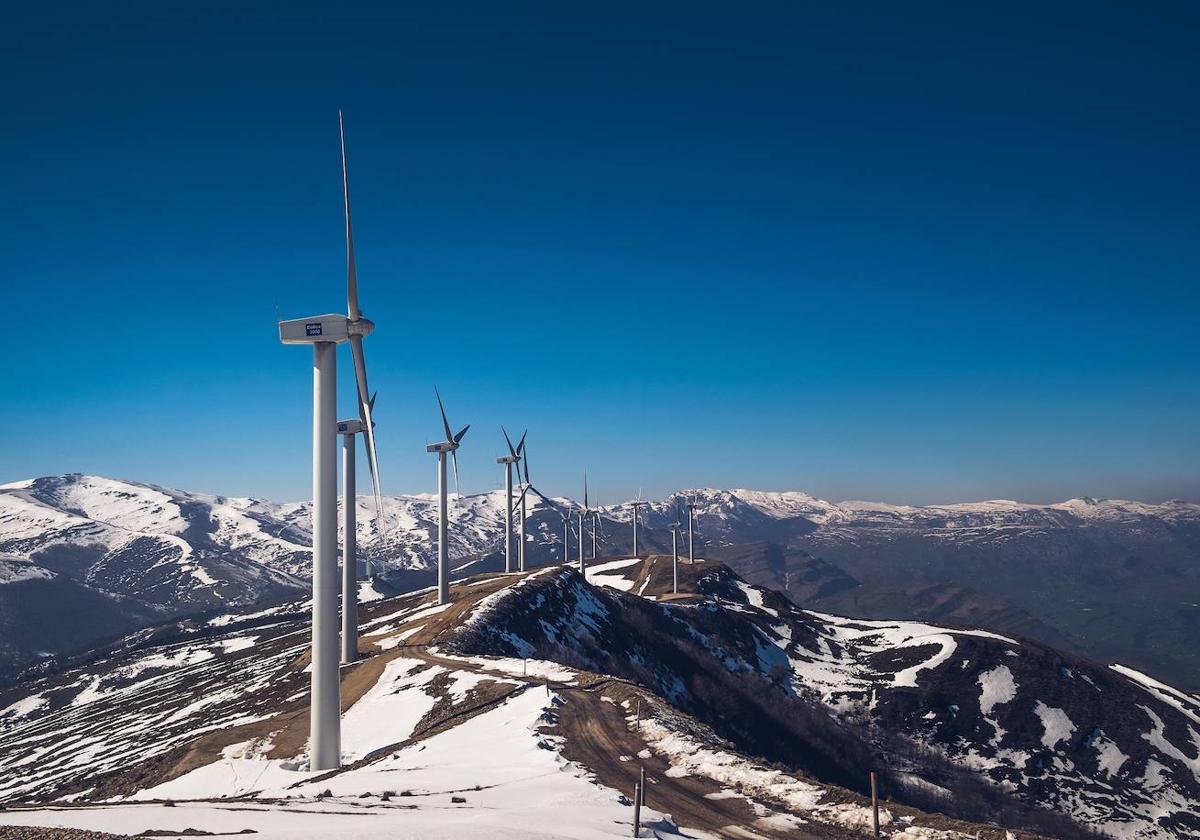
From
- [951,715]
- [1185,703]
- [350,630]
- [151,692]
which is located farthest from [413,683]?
[1185,703]

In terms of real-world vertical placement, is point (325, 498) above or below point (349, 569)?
above

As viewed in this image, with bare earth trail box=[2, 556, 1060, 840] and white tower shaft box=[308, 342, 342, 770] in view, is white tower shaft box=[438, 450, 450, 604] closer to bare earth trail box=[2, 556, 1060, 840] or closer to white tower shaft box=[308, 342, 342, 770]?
bare earth trail box=[2, 556, 1060, 840]

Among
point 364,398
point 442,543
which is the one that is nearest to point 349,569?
point 442,543

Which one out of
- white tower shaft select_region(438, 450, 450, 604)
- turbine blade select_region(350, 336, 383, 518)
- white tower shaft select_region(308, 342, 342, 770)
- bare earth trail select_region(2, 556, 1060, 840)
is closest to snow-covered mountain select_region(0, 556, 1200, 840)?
bare earth trail select_region(2, 556, 1060, 840)

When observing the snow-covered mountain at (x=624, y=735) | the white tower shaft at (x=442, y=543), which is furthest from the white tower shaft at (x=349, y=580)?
the white tower shaft at (x=442, y=543)

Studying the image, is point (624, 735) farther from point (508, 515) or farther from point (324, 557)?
point (508, 515)
